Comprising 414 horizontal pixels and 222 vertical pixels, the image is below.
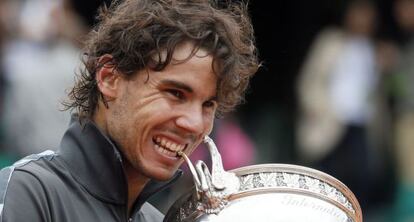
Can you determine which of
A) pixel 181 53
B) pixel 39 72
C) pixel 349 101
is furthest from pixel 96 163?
pixel 349 101

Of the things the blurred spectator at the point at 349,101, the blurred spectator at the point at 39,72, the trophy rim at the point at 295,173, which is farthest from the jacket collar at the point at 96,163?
the blurred spectator at the point at 349,101

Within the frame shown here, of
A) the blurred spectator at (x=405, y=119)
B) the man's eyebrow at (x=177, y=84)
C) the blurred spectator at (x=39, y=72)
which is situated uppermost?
the man's eyebrow at (x=177, y=84)

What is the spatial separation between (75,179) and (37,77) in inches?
213

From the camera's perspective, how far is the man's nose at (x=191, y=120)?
4.54 m

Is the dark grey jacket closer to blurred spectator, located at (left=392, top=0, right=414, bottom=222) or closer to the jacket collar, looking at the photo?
the jacket collar

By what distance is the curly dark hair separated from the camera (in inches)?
181

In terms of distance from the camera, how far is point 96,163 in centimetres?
457

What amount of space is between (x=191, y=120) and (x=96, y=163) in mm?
373

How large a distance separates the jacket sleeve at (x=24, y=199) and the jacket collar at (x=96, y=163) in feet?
0.83

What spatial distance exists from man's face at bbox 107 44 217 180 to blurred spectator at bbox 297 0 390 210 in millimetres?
5774

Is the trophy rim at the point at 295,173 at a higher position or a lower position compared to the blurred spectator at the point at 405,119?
higher

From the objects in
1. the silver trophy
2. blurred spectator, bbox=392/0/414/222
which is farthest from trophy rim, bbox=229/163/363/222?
blurred spectator, bbox=392/0/414/222

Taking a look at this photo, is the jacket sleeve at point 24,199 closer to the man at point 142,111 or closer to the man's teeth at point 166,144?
the man at point 142,111

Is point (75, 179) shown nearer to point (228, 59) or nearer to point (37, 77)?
point (228, 59)
